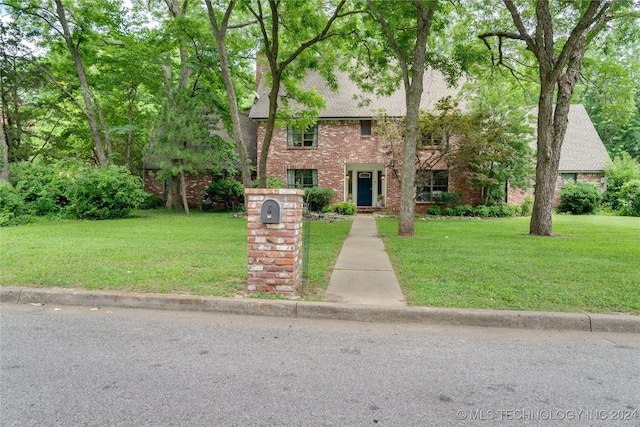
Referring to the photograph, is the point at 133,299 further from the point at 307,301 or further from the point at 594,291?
the point at 594,291

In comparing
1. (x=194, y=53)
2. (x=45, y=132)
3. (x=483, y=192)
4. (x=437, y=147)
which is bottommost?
(x=483, y=192)

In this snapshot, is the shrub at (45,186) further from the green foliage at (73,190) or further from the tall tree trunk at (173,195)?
the tall tree trunk at (173,195)

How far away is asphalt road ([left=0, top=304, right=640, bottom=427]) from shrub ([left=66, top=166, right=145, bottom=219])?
429 inches

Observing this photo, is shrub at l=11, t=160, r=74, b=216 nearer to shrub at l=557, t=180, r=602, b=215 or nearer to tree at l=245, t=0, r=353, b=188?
tree at l=245, t=0, r=353, b=188

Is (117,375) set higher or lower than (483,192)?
lower

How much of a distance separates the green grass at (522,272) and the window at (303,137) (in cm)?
1210

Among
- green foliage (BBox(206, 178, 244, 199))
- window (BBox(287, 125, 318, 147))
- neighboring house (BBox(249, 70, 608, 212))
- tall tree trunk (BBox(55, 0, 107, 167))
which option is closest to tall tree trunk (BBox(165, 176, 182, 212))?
green foliage (BBox(206, 178, 244, 199))

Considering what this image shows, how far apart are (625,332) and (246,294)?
14.2 ft

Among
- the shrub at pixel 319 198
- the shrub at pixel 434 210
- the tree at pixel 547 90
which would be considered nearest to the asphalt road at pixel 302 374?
the tree at pixel 547 90

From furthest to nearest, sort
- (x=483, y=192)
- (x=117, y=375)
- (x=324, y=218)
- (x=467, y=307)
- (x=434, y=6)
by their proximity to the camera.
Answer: (x=483, y=192)
(x=324, y=218)
(x=434, y=6)
(x=467, y=307)
(x=117, y=375)

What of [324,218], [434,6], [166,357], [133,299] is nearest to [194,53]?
[324,218]

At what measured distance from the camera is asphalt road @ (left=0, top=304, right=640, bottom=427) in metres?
2.48

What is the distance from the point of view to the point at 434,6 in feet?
32.2

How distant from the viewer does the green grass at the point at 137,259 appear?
5.27 metres
